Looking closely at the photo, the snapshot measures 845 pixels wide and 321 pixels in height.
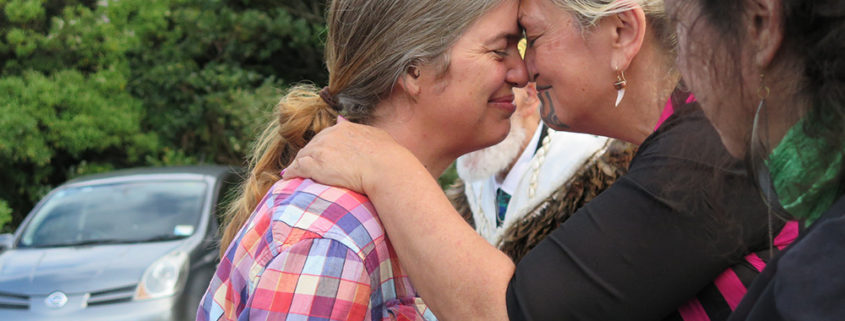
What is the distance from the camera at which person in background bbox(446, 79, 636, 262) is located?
2.72 metres

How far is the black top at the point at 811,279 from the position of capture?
825 millimetres

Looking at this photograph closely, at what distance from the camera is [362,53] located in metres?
2.08

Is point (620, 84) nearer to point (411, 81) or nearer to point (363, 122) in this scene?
point (411, 81)

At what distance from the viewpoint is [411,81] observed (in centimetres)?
208

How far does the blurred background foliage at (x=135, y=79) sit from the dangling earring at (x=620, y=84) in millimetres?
8392

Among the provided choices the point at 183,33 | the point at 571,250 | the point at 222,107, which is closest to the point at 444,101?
the point at 571,250

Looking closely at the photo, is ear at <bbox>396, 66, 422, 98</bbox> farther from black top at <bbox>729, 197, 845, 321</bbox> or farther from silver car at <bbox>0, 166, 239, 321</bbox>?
silver car at <bbox>0, 166, 239, 321</bbox>

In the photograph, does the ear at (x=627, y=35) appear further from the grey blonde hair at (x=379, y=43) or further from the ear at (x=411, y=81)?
the ear at (x=411, y=81)

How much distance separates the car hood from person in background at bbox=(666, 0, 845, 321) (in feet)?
16.6

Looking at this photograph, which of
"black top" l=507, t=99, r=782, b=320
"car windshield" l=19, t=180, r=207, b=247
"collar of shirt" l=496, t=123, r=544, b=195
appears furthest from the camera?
"car windshield" l=19, t=180, r=207, b=247

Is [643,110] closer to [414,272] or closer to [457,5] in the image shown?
[457,5]

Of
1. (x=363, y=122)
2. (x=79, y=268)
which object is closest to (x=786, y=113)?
(x=363, y=122)

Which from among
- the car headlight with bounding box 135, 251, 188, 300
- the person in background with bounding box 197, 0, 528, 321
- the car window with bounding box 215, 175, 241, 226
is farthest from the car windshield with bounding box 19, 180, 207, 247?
the person in background with bounding box 197, 0, 528, 321

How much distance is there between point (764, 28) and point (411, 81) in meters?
1.14
